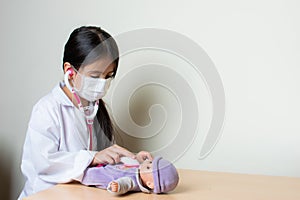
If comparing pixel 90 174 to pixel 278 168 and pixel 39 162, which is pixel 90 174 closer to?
pixel 39 162

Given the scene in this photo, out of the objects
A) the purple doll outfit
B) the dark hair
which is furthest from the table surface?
the dark hair

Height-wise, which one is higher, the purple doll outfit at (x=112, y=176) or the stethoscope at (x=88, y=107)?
the stethoscope at (x=88, y=107)

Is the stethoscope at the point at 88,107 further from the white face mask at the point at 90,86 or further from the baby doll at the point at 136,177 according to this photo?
the baby doll at the point at 136,177

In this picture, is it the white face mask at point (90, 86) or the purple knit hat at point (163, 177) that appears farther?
the white face mask at point (90, 86)

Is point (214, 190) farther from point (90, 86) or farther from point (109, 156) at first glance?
point (90, 86)

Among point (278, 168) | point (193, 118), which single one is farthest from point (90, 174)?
point (278, 168)

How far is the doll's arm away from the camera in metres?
0.93

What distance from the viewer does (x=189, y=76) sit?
131 centimetres

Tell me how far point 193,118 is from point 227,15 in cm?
33

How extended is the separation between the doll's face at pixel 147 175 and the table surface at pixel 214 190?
0.09ft

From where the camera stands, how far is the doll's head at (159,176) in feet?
3.16

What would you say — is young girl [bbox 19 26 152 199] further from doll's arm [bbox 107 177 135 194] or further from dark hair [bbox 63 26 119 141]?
doll's arm [bbox 107 177 135 194]

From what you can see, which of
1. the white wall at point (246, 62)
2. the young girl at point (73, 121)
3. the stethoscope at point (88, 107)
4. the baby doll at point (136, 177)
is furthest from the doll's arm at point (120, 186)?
the white wall at point (246, 62)

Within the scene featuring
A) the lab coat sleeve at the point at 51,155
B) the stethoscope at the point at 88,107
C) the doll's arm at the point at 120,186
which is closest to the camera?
the doll's arm at the point at 120,186
